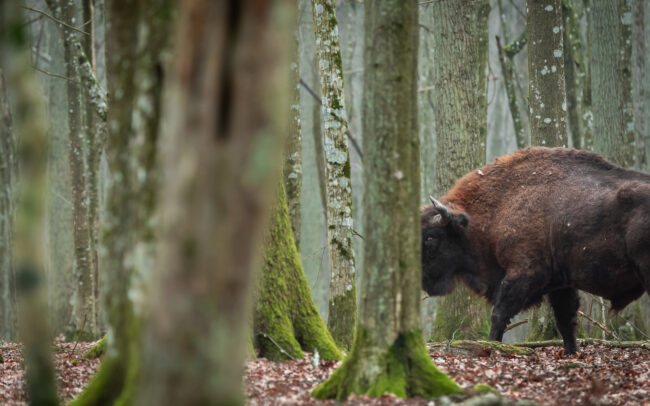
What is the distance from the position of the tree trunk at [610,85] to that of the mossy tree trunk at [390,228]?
9100mm

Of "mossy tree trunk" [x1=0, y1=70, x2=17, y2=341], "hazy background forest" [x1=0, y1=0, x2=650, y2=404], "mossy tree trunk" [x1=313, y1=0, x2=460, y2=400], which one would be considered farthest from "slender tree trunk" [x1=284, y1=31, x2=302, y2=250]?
"mossy tree trunk" [x1=0, y1=70, x2=17, y2=341]

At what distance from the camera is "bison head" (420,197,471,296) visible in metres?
10.0

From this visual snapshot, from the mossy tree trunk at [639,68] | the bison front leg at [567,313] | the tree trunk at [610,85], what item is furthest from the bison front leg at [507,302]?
the mossy tree trunk at [639,68]

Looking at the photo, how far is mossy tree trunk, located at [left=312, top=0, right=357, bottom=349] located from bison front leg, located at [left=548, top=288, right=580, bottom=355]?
2.99 meters

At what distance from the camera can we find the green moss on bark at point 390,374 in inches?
193

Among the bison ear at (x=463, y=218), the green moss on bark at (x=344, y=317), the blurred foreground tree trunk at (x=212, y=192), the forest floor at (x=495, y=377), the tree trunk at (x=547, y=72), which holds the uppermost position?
the tree trunk at (x=547, y=72)

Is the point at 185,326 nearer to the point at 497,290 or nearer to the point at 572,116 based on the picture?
the point at 497,290

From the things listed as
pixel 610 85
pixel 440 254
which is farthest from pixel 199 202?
pixel 610 85

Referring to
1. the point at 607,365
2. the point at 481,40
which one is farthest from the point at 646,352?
the point at 481,40

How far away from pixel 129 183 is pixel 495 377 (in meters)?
4.25

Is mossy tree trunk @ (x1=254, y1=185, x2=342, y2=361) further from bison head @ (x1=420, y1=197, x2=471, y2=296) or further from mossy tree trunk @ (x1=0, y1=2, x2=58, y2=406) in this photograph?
mossy tree trunk @ (x1=0, y1=2, x2=58, y2=406)

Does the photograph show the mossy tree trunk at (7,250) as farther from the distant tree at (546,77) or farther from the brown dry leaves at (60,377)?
the distant tree at (546,77)

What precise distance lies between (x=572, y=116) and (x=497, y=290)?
31.8 feet

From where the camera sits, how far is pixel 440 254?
399 inches
